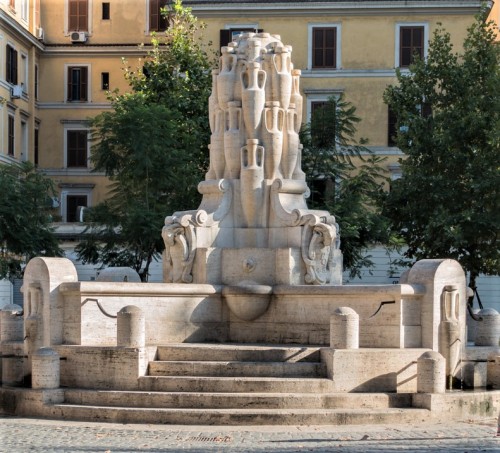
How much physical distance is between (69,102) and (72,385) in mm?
59339

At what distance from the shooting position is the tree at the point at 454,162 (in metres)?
42.5

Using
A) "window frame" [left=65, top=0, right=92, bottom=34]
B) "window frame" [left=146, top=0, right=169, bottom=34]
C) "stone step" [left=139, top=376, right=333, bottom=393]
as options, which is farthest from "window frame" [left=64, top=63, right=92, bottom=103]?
"stone step" [left=139, top=376, right=333, bottom=393]

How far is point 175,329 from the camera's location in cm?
2289

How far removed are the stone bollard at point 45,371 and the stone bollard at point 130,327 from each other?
973 mm

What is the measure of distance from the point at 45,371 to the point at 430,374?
214 inches

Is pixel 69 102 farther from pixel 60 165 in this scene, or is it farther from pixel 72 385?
pixel 72 385

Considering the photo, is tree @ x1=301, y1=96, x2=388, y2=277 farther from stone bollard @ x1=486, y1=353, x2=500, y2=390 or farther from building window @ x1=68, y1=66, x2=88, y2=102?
building window @ x1=68, y1=66, x2=88, y2=102

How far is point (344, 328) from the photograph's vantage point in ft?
67.2

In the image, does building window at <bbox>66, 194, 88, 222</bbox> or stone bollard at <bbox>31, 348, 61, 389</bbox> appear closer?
stone bollard at <bbox>31, 348, 61, 389</bbox>

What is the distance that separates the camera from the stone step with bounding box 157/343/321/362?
2077 cm

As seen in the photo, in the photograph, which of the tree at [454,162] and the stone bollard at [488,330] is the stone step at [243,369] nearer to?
the stone bollard at [488,330]

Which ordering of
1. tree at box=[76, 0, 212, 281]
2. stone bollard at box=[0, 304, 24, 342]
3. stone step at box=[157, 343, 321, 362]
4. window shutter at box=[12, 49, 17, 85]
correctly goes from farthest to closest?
window shutter at box=[12, 49, 17, 85] < tree at box=[76, 0, 212, 281] < stone bollard at box=[0, 304, 24, 342] < stone step at box=[157, 343, 321, 362]

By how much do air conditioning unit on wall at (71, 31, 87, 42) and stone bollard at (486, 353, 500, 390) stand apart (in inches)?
2305

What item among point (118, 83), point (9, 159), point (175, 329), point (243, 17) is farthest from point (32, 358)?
point (118, 83)
